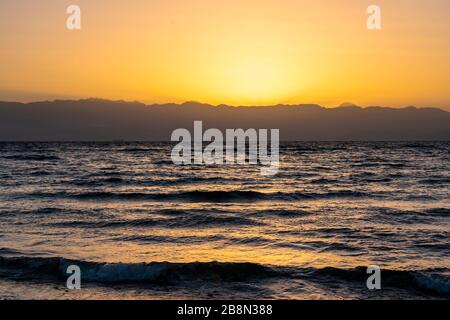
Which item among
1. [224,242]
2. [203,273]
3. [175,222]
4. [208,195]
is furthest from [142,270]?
[208,195]

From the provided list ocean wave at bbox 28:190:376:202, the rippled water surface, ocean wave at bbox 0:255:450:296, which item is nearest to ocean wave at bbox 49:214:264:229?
the rippled water surface

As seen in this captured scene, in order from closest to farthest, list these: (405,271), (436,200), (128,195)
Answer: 1. (405,271)
2. (436,200)
3. (128,195)

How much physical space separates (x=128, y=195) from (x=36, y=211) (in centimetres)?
733

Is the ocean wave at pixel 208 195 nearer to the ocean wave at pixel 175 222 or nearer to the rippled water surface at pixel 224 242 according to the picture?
the rippled water surface at pixel 224 242

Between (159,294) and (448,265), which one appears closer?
(159,294)

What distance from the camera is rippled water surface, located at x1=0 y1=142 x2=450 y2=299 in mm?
10859

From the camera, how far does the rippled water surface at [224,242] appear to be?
10.9 metres

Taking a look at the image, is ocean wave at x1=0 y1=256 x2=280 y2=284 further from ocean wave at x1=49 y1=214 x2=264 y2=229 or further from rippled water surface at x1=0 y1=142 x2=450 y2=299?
ocean wave at x1=49 y1=214 x2=264 y2=229

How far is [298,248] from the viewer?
46.9ft

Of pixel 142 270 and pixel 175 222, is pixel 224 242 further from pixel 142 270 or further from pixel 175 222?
pixel 175 222

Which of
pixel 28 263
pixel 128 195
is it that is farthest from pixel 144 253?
pixel 128 195

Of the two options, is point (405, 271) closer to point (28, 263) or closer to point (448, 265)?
point (448, 265)

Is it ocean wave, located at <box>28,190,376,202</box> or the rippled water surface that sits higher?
the rippled water surface
